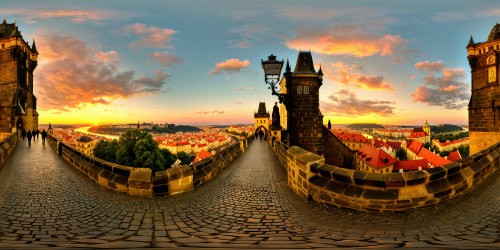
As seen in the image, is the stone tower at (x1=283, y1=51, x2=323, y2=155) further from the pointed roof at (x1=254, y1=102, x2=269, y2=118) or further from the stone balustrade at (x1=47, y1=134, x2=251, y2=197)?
the pointed roof at (x1=254, y1=102, x2=269, y2=118)

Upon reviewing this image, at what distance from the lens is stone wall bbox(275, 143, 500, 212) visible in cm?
469

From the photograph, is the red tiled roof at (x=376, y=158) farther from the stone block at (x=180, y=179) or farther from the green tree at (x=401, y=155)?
the stone block at (x=180, y=179)

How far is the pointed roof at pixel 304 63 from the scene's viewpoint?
24.0 metres

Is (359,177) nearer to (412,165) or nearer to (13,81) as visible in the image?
(13,81)

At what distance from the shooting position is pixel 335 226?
4309 mm

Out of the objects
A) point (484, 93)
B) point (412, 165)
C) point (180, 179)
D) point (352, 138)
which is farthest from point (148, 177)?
point (352, 138)

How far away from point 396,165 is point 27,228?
51512 millimetres

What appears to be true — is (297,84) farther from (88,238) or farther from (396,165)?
(396,165)

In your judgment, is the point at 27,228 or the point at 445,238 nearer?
the point at 445,238

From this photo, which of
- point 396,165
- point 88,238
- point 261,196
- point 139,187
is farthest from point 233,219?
point 396,165

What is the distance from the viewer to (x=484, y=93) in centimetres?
2355

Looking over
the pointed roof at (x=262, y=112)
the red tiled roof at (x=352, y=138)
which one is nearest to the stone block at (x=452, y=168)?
the pointed roof at (x=262, y=112)

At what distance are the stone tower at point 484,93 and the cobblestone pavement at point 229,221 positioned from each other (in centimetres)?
2189

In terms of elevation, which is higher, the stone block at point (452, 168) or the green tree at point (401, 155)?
the stone block at point (452, 168)
